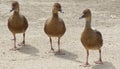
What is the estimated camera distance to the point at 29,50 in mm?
10969

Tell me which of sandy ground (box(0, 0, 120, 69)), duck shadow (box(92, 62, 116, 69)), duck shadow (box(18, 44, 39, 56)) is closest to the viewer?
duck shadow (box(92, 62, 116, 69))

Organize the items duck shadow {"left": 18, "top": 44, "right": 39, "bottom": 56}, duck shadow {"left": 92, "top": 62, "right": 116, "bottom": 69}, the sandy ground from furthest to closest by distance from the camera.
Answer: duck shadow {"left": 18, "top": 44, "right": 39, "bottom": 56} < the sandy ground < duck shadow {"left": 92, "top": 62, "right": 116, "bottom": 69}

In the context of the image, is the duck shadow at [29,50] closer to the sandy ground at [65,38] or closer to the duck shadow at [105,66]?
the sandy ground at [65,38]

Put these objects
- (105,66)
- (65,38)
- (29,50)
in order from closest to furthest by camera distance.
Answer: (105,66), (29,50), (65,38)

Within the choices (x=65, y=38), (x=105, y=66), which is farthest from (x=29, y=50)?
(x=105, y=66)

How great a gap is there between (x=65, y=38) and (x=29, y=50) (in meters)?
1.53

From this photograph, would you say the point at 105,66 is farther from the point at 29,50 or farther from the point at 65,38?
the point at 65,38

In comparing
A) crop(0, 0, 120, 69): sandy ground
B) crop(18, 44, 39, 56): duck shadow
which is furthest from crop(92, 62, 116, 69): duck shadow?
crop(18, 44, 39, 56): duck shadow

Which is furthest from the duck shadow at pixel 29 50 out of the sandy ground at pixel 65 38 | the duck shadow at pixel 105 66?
the duck shadow at pixel 105 66

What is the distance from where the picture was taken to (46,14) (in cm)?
1484

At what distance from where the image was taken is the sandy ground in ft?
32.3

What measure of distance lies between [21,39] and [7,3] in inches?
185

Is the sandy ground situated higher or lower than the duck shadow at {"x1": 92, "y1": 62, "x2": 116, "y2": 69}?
higher

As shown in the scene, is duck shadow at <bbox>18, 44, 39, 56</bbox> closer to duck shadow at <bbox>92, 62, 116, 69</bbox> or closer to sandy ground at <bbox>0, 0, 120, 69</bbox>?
sandy ground at <bbox>0, 0, 120, 69</bbox>
